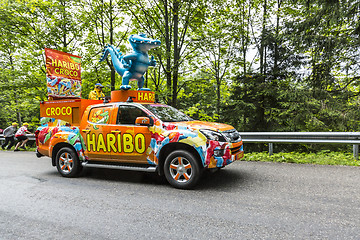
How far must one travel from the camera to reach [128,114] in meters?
5.78

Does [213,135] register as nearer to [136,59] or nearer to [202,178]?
[202,178]

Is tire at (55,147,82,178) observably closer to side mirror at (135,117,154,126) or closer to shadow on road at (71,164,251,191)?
shadow on road at (71,164,251,191)

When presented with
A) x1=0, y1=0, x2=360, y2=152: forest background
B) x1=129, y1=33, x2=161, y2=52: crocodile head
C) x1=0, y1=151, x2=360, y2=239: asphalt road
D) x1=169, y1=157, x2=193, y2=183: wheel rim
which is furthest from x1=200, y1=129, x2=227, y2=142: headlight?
x1=0, y1=0, x2=360, y2=152: forest background

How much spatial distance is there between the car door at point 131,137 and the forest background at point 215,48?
6.42 m

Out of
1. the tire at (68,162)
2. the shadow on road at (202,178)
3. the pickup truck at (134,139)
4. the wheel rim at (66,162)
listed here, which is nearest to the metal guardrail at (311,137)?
the shadow on road at (202,178)

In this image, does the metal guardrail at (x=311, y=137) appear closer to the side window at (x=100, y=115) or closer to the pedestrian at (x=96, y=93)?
the side window at (x=100, y=115)

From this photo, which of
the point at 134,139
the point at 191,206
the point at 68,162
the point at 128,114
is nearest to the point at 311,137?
the point at 191,206

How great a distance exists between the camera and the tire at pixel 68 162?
629cm

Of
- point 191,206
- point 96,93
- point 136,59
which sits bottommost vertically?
point 191,206

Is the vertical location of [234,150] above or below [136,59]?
below

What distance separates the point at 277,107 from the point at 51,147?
11.7 metres

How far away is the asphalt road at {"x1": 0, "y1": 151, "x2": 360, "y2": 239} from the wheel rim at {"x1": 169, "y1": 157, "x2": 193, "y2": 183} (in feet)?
0.90

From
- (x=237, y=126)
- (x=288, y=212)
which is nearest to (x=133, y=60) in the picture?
(x=288, y=212)

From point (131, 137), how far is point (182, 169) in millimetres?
1367
